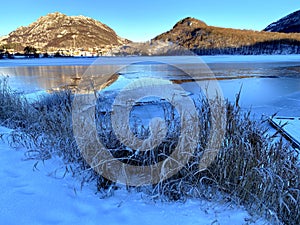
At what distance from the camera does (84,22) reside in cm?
18125

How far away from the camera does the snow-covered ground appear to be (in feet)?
5.27

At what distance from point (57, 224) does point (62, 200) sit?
27 centimetres

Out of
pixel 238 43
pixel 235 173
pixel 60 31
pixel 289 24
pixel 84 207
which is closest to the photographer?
pixel 84 207

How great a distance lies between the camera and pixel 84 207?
1.75m

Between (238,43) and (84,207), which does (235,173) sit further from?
(238,43)

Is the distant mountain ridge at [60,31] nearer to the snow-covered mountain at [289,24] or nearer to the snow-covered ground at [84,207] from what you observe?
the snow-covered mountain at [289,24]

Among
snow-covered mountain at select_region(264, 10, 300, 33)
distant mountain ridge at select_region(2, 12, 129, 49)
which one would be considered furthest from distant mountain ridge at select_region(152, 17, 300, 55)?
distant mountain ridge at select_region(2, 12, 129, 49)

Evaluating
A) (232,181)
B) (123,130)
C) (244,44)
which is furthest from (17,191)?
(244,44)

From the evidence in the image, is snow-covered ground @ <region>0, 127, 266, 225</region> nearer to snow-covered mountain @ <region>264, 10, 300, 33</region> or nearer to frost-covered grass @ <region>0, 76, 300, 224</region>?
frost-covered grass @ <region>0, 76, 300, 224</region>

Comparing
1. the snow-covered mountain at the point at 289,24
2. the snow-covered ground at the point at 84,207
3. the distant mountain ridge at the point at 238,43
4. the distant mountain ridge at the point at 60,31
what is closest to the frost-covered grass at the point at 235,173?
→ the snow-covered ground at the point at 84,207

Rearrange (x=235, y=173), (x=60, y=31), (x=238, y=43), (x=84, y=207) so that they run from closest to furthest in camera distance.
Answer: (x=84, y=207) → (x=235, y=173) → (x=238, y=43) → (x=60, y=31)

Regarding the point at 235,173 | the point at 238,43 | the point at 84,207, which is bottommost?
the point at 84,207

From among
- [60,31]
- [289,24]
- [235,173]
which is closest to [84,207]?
[235,173]

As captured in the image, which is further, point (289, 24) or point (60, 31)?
point (60, 31)
